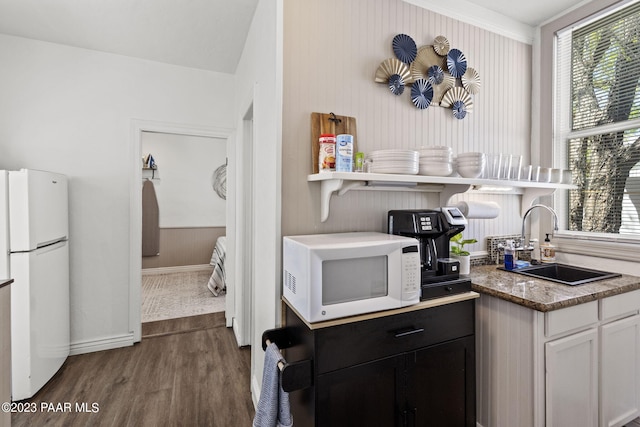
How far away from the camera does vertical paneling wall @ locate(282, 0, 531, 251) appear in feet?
5.32

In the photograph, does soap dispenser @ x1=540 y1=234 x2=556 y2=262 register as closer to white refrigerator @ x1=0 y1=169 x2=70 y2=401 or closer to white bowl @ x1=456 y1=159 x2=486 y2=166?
white bowl @ x1=456 y1=159 x2=486 y2=166

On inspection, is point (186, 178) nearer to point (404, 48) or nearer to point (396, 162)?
point (404, 48)

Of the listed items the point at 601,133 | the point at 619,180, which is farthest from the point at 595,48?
the point at 619,180

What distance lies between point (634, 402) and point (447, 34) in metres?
2.60

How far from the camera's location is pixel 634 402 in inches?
70.9

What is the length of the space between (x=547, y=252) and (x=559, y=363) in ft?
3.22

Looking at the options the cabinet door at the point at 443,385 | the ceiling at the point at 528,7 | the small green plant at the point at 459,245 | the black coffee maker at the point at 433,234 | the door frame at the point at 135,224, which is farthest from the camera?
the door frame at the point at 135,224

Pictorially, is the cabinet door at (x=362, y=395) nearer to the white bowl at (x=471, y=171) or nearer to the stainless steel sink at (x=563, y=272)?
the white bowl at (x=471, y=171)

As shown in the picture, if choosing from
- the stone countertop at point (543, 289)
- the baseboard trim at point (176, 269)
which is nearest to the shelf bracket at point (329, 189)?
the stone countertop at point (543, 289)

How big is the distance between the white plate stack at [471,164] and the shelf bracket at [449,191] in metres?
0.11

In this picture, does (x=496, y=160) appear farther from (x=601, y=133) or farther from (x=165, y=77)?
(x=165, y=77)

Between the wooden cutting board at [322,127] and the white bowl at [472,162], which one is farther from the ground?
the wooden cutting board at [322,127]

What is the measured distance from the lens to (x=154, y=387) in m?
2.17

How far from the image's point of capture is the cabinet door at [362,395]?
1214 millimetres
